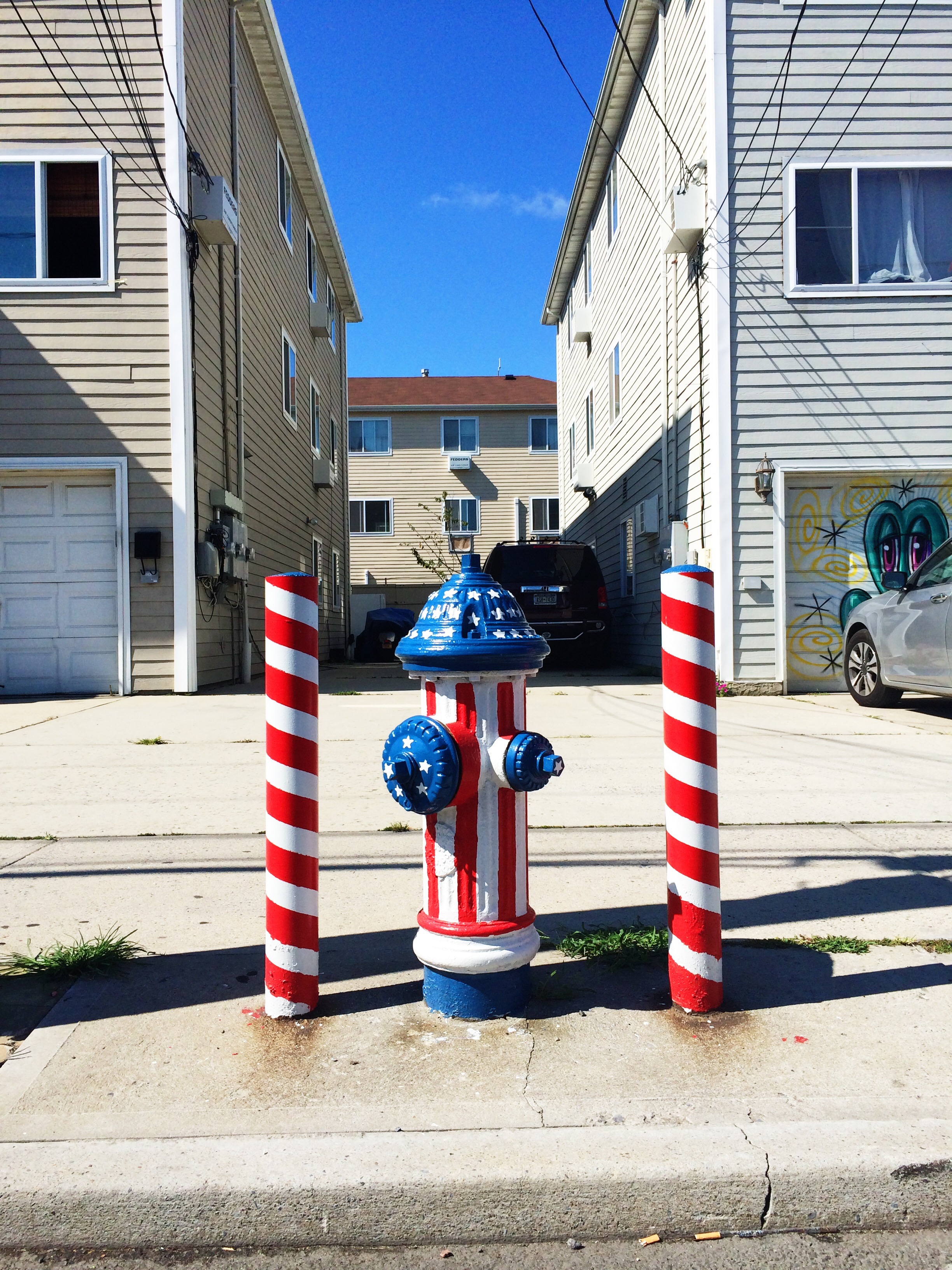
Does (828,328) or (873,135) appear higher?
(873,135)

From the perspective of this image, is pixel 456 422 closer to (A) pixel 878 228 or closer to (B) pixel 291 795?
(A) pixel 878 228

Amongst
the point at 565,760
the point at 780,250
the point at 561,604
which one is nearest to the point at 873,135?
the point at 780,250

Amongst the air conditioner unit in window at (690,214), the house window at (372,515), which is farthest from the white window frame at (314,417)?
the house window at (372,515)

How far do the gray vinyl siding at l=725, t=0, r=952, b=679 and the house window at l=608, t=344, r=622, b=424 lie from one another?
6.33m

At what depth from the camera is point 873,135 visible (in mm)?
10398

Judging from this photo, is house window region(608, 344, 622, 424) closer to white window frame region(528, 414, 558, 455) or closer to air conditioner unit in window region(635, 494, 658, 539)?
air conditioner unit in window region(635, 494, 658, 539)

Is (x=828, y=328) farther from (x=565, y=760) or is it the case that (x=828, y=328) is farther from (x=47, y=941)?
(x=47, y=941)

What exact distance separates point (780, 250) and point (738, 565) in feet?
11.3

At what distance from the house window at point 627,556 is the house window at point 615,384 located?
2128 millimetres

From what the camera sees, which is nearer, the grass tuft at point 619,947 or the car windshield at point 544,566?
the grass tuft at point 619,947

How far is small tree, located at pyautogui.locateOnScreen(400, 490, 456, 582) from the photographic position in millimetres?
31453

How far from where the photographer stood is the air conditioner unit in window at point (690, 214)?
35.1 ft

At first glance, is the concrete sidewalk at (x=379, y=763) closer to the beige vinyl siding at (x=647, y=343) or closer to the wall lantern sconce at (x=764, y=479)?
the wall lantern sconce at (x=764, y=479)

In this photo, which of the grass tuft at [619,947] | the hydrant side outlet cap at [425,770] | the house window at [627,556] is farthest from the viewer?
the house window at [627,556]
